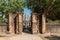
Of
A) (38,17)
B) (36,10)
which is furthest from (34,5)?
(38,17)

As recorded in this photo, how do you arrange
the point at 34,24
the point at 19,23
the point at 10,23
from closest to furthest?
1. the point at 34,24
2. the point at 19,23
3. the point at 10,23

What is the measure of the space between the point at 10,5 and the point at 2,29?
12.6 meters

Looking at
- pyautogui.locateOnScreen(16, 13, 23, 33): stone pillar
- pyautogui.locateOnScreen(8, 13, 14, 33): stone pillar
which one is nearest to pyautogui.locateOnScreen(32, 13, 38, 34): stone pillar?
pyautogui.locateOnScreen(16, 13, 23, 33): stone pillar

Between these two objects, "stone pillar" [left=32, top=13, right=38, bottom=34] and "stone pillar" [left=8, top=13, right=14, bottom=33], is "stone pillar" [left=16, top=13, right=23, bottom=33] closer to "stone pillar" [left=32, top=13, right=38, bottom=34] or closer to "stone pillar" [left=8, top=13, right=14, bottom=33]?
"stone pillar" [left=8, top=13, right=14, bottom=33]

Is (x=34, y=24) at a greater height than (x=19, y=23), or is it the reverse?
(x=19, y=23)

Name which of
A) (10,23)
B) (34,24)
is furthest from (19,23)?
(34,24)

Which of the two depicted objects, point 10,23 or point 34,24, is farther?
point 10,23

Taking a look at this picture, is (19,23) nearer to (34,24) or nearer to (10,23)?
(10,23)

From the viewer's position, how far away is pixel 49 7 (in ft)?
102

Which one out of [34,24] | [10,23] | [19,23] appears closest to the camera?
[34,24]

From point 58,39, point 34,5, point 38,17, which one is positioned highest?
point 34,5

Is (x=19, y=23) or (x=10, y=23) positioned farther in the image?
(x=10, y=23)

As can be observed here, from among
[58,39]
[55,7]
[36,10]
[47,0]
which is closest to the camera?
[58,39]

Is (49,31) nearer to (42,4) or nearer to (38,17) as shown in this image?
(38,17)
